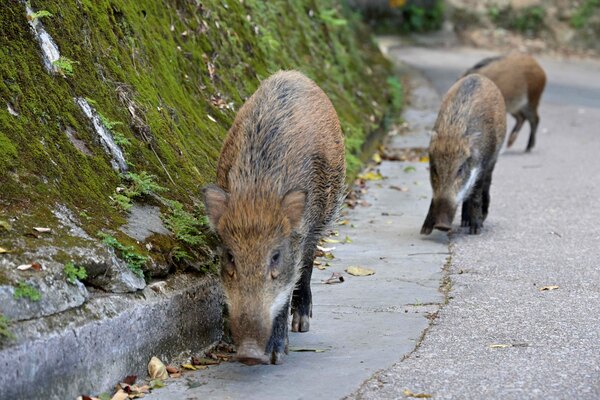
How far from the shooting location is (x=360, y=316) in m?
6.43

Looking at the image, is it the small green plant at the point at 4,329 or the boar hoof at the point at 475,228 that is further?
the boar hoof at the point at 475,228

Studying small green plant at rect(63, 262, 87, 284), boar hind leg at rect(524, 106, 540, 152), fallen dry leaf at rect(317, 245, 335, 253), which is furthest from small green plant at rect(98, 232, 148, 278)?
boar hind leg at rect(524, 106, 540, 152)

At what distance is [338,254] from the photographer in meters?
8.16

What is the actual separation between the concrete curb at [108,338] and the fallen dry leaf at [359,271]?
5.77 feet

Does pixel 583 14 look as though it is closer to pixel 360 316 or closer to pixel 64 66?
pixel 360 316

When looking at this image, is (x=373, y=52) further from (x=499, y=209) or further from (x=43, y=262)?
(x=43, y=262)

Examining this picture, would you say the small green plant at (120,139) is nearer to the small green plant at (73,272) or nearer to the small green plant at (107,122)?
the small green plant at (107,122)

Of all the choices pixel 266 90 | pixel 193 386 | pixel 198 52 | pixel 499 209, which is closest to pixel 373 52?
pixel 499 209

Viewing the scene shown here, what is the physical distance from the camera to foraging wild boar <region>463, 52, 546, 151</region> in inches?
572

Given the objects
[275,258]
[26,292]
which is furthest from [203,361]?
[26,292]

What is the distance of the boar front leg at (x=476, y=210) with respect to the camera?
927 cm

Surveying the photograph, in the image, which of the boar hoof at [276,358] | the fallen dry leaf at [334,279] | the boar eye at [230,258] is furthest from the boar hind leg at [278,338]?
the fallen dry leaf at [334,279]

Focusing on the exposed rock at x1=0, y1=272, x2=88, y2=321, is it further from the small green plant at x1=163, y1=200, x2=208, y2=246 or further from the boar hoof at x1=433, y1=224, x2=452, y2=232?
the boar hoof at x1=433, y1=224, x2=452, y2=232

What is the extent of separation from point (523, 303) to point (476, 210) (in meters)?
2.69
